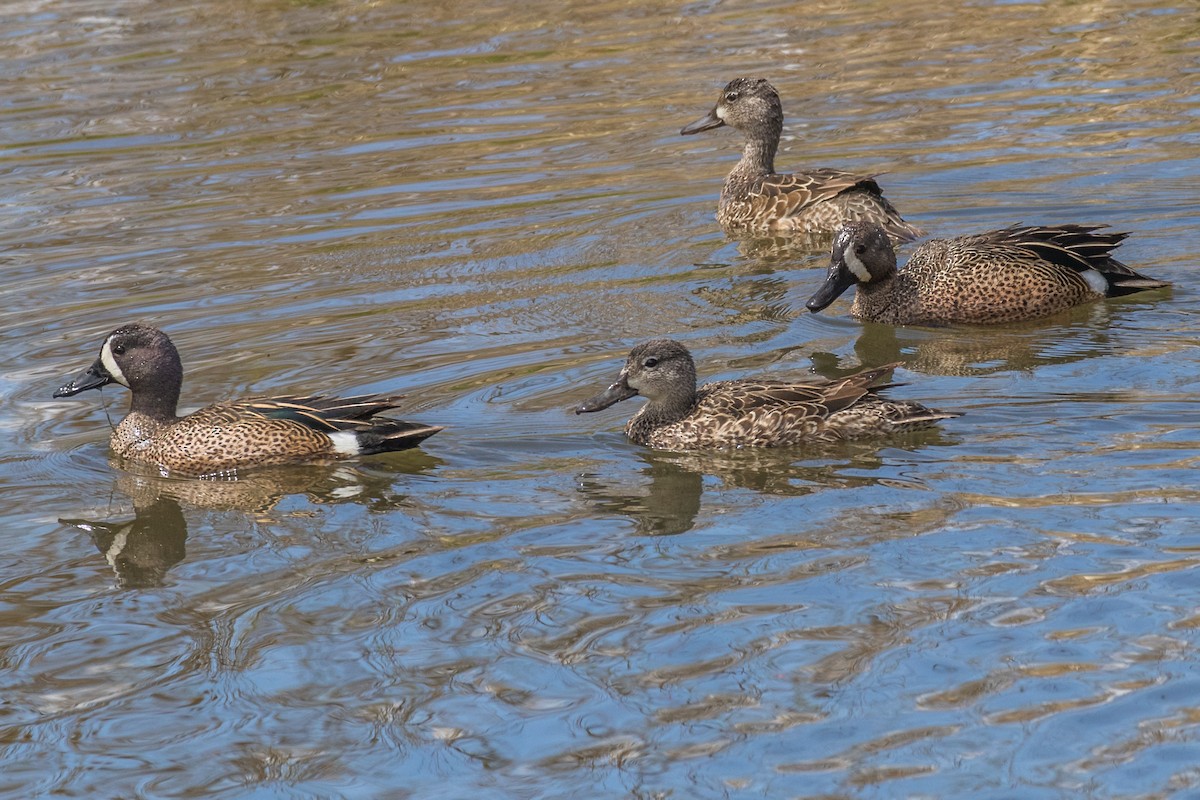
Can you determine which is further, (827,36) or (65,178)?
(827,36)

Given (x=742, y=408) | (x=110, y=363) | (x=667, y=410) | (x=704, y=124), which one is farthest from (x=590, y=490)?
(x=704, y=124)

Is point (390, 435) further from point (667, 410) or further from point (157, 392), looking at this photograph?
point (157, 392)

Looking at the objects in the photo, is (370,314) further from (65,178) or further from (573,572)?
(65,178)

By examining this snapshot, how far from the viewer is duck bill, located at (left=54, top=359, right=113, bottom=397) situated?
31.6ft

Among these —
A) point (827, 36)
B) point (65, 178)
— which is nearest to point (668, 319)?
point (65, 178)

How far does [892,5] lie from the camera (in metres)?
20.2

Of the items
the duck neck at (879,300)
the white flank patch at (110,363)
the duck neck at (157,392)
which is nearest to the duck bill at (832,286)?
the duck neck at (879,300)

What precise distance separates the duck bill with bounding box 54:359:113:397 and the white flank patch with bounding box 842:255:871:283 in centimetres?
458

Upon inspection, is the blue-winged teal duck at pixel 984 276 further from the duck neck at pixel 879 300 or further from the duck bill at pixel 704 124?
the duck bill at pixel 704 124

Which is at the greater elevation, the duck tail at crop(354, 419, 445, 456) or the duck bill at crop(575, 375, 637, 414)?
the duck bill at crop(575, 375, 637, 414)

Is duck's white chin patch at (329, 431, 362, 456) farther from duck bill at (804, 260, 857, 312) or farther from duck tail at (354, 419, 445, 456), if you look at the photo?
duck bill at (804, 260, 857, 312)

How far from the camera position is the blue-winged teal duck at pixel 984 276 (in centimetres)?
1050

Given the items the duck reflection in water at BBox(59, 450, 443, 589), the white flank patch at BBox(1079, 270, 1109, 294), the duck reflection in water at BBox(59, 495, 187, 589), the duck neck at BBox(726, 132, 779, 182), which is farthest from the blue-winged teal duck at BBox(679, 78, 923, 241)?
the duck reflection in water at BBox(59, 495, 187, 589)

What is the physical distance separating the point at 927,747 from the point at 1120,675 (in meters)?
0.82
